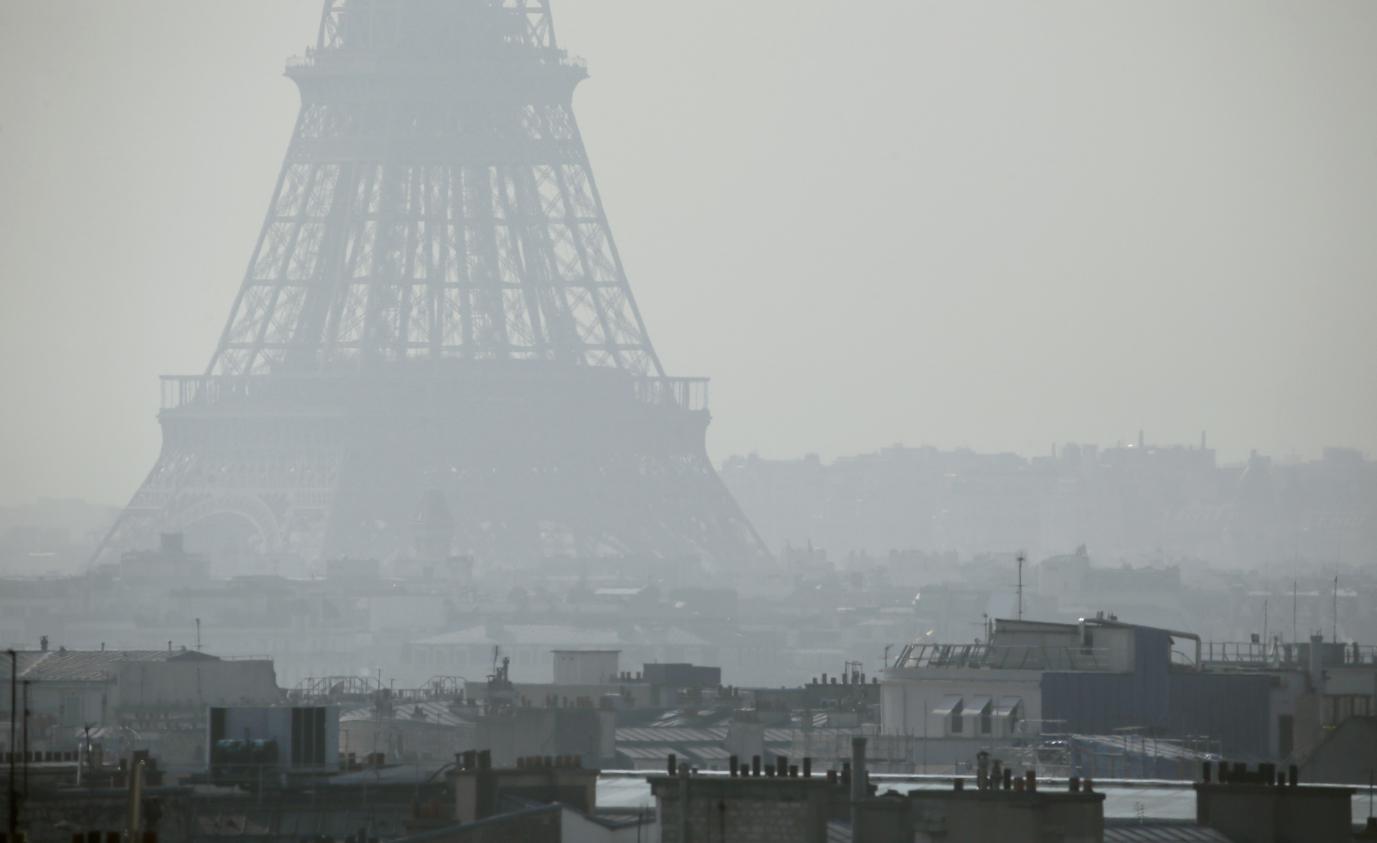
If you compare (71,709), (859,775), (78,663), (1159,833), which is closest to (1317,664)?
(71,709)

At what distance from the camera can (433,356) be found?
12962 cm

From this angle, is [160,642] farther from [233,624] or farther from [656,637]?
[656,637]

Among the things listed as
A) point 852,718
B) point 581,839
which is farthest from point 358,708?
point 581,839

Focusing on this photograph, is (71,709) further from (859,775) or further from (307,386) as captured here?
(307,386)

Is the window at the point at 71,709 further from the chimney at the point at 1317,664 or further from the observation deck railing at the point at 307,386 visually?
the observation deck railing at the point at 307,386

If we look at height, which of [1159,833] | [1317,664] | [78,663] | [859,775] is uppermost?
[1317,664]

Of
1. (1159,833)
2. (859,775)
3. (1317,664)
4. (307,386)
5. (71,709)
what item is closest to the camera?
(859,775)

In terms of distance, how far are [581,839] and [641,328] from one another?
317 ft

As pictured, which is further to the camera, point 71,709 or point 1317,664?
point 71,709

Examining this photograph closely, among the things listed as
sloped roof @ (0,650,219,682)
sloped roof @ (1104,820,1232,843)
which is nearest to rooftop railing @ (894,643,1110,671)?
sloped roof @ (0,650,219,682)

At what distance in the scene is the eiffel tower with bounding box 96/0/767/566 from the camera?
121938mm

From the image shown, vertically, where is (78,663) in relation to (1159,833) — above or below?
above

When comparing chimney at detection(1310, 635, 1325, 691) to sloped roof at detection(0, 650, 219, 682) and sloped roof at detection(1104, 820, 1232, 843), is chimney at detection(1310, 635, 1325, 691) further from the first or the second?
sloped roof at detection(1104, 820, 1232, 843)

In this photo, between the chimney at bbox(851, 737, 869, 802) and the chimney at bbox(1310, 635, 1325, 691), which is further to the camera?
the chimney at bbox(1310, 635, 1325, 691)
